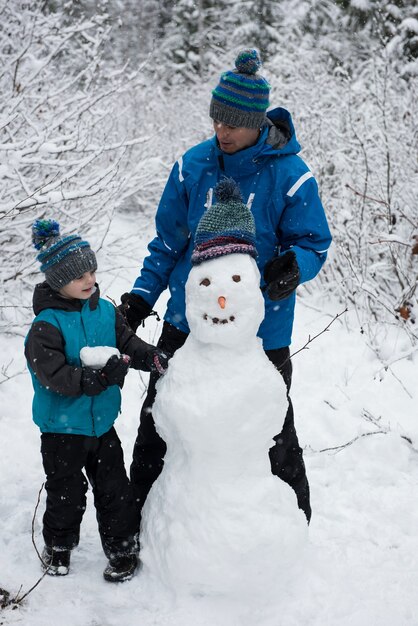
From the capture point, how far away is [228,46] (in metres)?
21.1

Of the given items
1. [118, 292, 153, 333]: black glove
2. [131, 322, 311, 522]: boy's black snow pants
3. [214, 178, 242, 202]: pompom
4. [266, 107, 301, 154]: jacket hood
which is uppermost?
[266, 107, 301, 154]: jacket hood

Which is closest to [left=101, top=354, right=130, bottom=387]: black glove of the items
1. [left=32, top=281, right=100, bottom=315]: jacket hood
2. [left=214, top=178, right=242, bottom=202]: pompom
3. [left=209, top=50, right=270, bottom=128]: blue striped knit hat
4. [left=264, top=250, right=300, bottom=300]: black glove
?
[left=32, top=281, right=100, bottom=315]: jacket hood

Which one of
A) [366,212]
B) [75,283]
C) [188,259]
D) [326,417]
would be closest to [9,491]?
[75,283]

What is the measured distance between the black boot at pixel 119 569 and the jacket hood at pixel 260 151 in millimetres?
1757

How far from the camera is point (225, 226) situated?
2.08 metres

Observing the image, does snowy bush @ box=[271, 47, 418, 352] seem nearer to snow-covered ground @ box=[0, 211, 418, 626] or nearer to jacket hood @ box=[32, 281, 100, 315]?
snow-covered ground @ box=[0, 211, 418, 626]

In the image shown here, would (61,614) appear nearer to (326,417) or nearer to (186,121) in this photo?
(326,417)

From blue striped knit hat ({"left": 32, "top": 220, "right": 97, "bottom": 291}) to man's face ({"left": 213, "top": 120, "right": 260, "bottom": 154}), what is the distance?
28.9 inches

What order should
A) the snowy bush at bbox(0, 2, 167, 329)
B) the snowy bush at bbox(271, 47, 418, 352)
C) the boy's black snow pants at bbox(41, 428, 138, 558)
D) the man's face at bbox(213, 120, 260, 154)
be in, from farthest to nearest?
1. the snowy bush at bbox(271, 47, 418, 352)
2. the snowy bush at bbox(0, 2, 167, 329)
3. the boy's black snow pants at bbox(41, 428, 138, 558)
4. the man's face at bbox(213, 120, 260, 154)

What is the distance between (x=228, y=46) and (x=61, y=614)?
873 inches

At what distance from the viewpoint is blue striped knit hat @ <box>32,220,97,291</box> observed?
7.23 ft

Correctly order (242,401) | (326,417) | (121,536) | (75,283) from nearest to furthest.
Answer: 1. (242,401)
2. (75,283)
3. (121,536)
4. (326,417)

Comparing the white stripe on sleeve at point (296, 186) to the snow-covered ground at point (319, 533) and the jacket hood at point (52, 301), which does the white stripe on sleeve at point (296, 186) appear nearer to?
the jacket hood at point (52, 301)

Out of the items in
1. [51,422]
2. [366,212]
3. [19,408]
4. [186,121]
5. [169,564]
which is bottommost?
[186,121]
